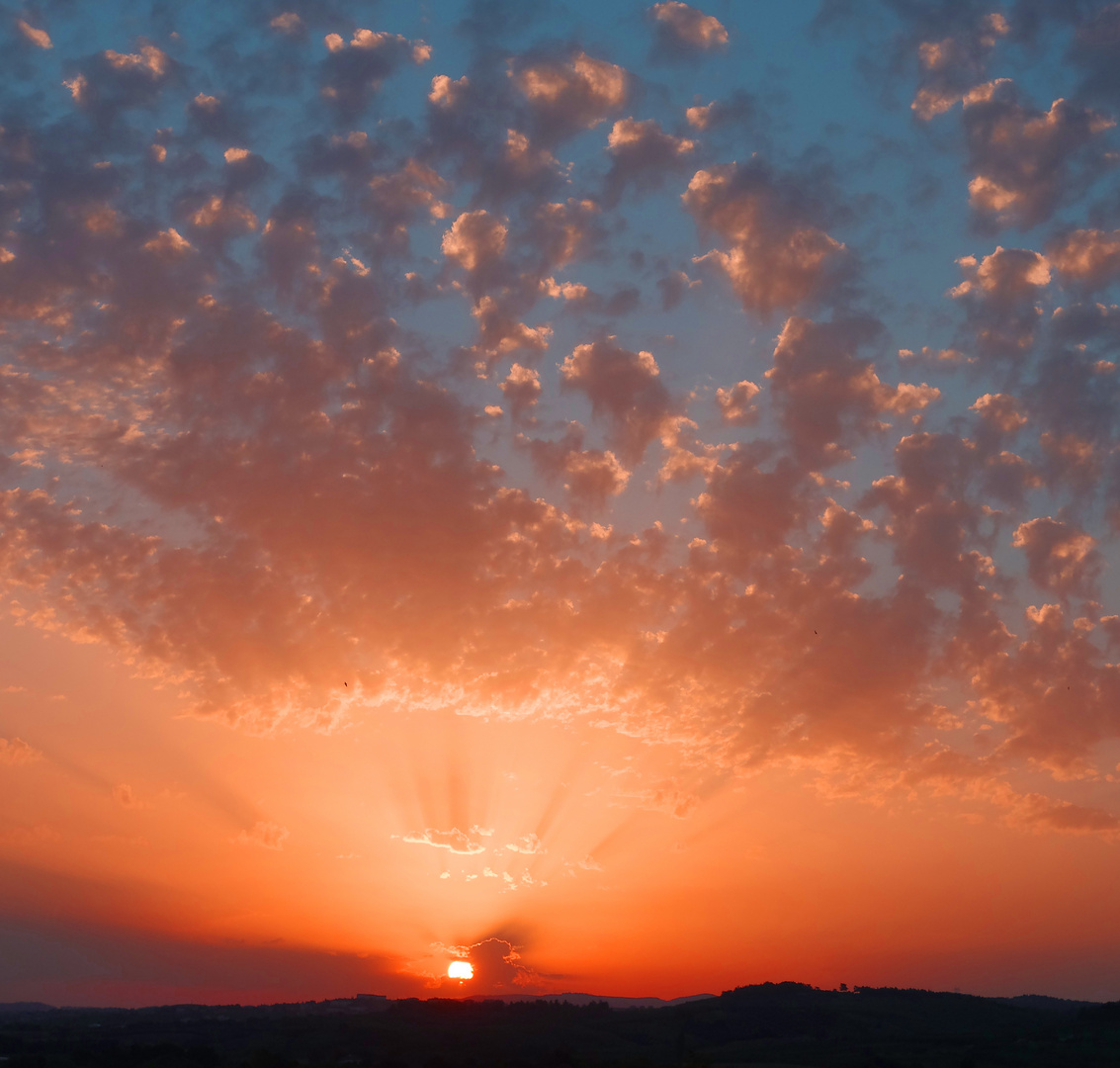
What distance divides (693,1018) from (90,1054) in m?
93.0

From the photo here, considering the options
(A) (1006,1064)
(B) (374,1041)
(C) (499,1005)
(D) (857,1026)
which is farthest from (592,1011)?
(A) (1006,1064)

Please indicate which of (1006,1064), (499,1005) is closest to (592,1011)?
(499,1005)

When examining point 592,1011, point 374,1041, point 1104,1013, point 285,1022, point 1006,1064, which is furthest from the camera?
point 592,1011

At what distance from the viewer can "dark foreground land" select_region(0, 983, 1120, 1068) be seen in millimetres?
93500

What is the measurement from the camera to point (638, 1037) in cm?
13462

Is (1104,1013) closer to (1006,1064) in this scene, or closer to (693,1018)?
(1006,1064)

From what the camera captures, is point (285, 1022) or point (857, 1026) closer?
point (857, 1026)

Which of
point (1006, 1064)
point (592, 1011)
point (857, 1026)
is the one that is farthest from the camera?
point (592, 1011)

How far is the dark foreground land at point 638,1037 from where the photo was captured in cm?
9350

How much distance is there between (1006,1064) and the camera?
9262cm

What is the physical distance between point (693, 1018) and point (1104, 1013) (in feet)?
193

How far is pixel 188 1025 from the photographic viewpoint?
160 m

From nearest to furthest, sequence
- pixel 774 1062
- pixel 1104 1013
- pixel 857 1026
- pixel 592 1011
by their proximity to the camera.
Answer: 1. pixel 774 1062
2. pixel 1104 1013
3. pixel 857 1026
4. pixel 592 1011

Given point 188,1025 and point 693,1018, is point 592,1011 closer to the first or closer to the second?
point 693,1018
